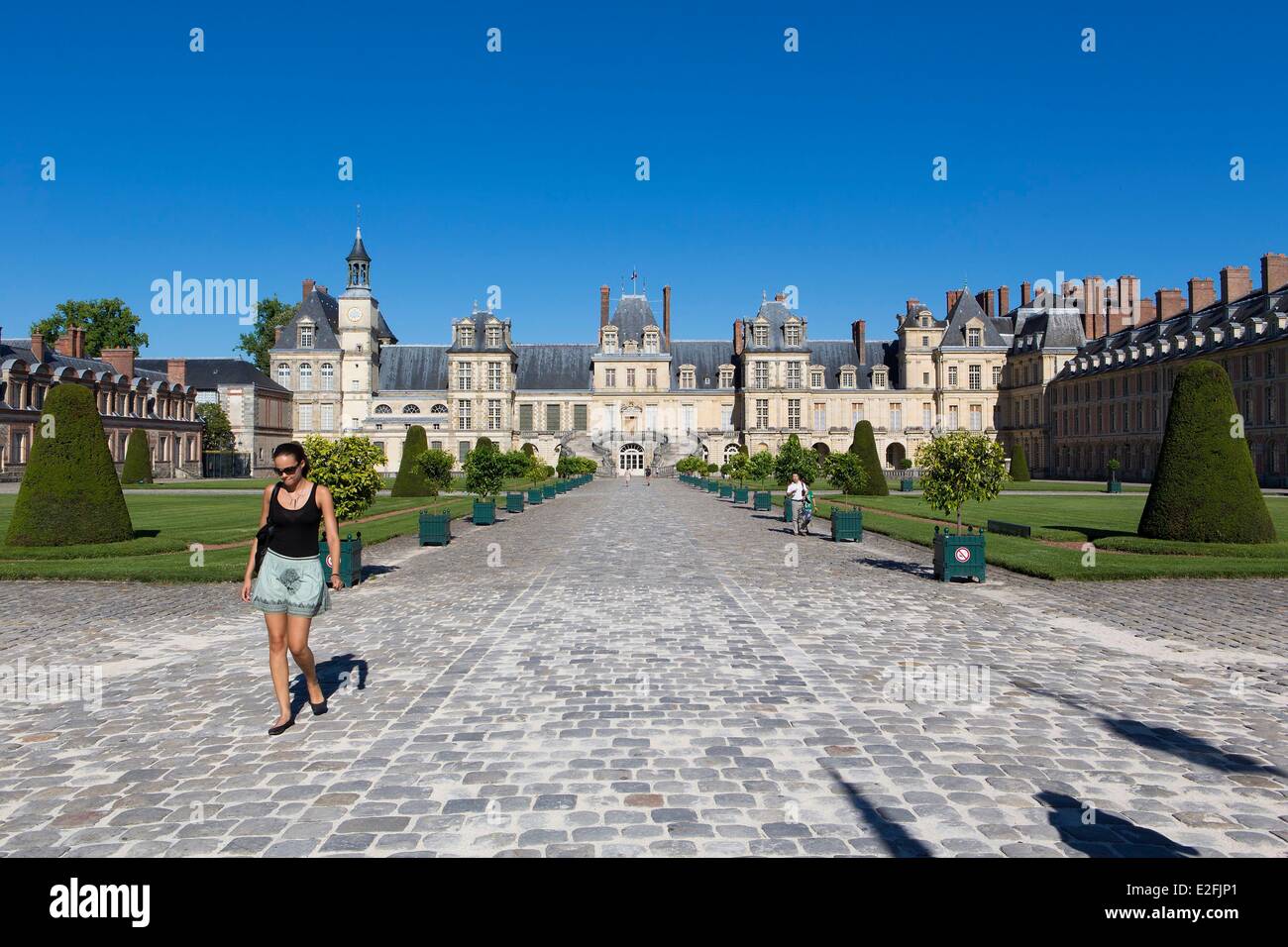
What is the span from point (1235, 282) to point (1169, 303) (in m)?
7.29

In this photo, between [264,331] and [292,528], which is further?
[264,331]

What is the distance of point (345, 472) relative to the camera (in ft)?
50.0

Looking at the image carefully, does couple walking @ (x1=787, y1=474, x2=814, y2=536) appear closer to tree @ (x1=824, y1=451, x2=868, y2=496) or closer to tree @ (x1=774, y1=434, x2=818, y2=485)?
tree @ (x1=774, y1=434, x2=818, y2=485)

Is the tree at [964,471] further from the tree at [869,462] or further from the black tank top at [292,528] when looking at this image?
the tree at [869,462]

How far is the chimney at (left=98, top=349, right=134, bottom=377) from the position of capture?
202 feet

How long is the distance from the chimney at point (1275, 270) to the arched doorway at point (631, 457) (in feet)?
149

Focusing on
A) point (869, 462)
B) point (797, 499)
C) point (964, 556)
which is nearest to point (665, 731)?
point (964, 556)

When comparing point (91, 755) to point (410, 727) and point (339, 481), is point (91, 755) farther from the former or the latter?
point (339, 481)

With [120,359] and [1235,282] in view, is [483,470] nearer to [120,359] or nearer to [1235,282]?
[120,359]
